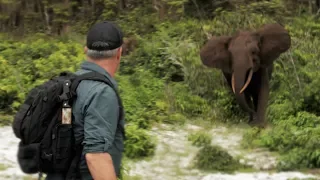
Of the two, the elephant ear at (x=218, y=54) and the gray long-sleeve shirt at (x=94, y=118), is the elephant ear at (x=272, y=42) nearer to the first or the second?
the elephant ear at (x=218, y=54)

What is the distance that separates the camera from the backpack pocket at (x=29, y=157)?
3371mm

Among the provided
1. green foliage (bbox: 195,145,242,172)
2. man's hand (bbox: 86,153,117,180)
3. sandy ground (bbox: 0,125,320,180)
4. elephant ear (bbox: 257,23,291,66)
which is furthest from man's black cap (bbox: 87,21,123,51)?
elephant ear (bbox: 257,23,291,66)

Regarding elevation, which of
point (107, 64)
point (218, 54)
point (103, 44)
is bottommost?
point (218, 54)

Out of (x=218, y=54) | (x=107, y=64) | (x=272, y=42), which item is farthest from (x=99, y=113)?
(x=272, y=42)

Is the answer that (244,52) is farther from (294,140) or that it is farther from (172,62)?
(172,62)

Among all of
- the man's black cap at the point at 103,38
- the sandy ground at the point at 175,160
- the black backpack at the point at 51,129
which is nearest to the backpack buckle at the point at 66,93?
the black backpack at the point at 51,129

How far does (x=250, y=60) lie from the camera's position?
385 inches

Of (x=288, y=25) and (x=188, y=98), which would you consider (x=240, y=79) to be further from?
(x=288, y=25)

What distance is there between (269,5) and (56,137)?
1300 cm

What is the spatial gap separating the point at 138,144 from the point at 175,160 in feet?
1.62

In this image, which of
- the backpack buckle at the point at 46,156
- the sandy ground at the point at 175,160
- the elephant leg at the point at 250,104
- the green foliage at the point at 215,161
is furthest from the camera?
the elephant leg at the point at 250,104

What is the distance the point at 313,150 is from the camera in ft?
25.2

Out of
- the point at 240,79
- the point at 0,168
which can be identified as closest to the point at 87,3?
the point at 240,79

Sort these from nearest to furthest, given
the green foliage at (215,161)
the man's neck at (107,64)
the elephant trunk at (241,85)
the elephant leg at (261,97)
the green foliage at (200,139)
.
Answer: the man's neck at (107,64), the green foliage at (215,161), the green foliage at (200,139), the elephant trunk at (241,85), the elephant leg at (261,97)
